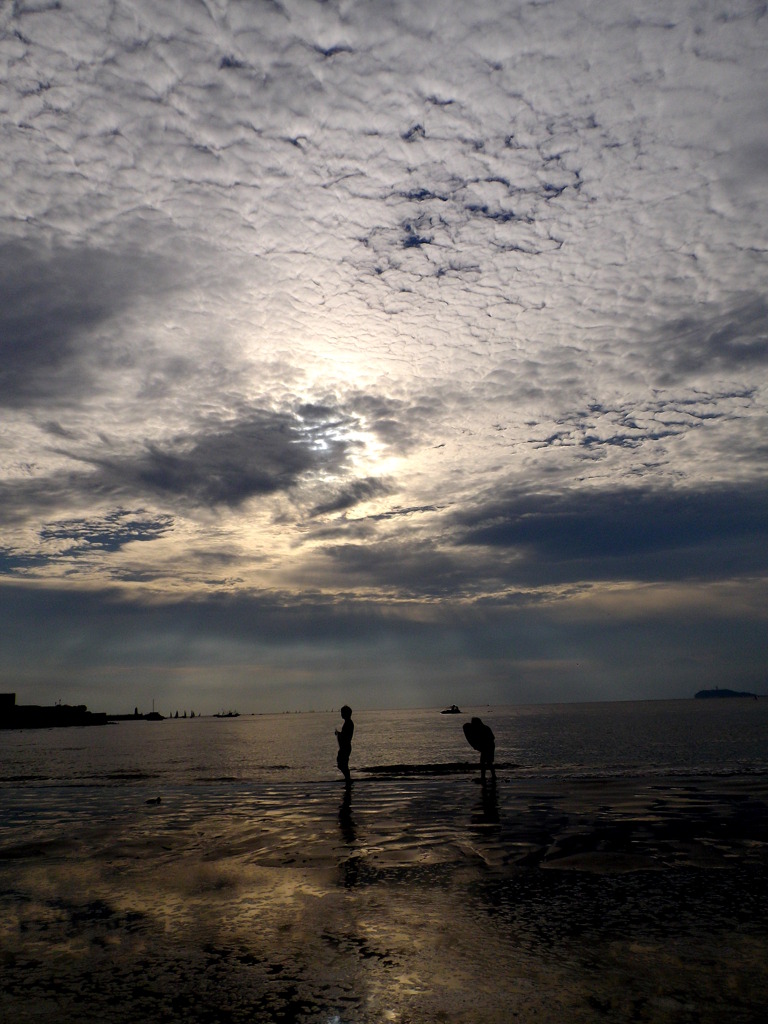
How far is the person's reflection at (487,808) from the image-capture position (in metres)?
14.5

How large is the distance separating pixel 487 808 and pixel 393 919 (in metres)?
9.23

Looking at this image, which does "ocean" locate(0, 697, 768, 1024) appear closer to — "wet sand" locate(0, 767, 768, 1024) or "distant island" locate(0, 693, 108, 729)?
"wet sand" locate(0, 767, 768, 1024)

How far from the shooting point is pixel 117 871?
1070cm

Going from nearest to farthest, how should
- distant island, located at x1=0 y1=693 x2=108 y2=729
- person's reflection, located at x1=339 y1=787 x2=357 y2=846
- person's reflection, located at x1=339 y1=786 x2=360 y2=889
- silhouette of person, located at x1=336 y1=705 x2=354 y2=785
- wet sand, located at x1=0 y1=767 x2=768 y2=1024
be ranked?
wet sand, located at x1=0 y1=767 x2=768 y2=1024 → person's reflection, located at x1=339 y1=786 x2=360 y2=889 → person's reflection, located at x1=339 y1=787 x2=357 y2=846 → silhouette of person, located at x1=336 y1=705 x2=354 y2=785 → distant island, located at x1=0 y1=693 x2=108 y2=729

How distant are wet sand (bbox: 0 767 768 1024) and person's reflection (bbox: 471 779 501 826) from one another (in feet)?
0.50

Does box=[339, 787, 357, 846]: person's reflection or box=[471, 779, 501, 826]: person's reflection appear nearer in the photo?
box=[339, 787, 357, 846]: person's reflection

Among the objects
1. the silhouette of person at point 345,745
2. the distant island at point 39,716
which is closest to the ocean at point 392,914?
the silhouette of person at point 345,745

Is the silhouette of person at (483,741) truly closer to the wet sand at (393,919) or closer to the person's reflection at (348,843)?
the person's reflection at (348,843)

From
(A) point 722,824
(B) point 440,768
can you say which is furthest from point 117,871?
(B) point 440,768

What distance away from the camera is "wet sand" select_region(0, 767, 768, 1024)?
566 centimetres

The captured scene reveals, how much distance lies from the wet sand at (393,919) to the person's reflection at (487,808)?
15cm

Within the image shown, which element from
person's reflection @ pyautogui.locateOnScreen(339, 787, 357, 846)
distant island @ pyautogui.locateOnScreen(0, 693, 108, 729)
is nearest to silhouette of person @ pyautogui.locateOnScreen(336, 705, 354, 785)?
person's reflection @ pyautogui.locateOnScreen(339, 787, 357, 846)

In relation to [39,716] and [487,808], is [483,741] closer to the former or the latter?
[487,808]

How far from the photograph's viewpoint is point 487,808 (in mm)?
16344
